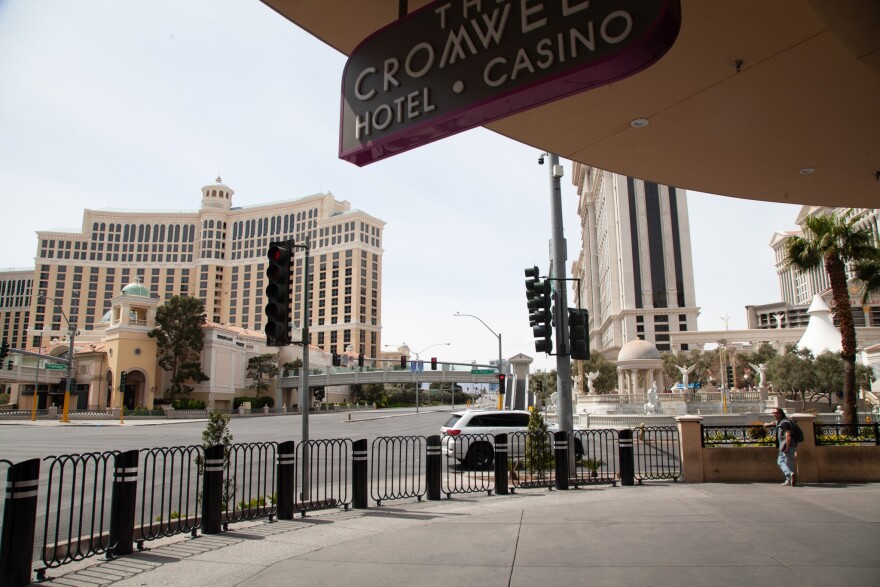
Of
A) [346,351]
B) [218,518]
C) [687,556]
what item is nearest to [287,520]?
[218,518]

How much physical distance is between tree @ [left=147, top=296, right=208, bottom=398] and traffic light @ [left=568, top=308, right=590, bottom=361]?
6444cm

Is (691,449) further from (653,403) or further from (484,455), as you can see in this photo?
(653,403)

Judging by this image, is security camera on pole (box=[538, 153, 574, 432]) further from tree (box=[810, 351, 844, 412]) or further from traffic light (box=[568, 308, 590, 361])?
tree (box=[810, 351, 844, 412])

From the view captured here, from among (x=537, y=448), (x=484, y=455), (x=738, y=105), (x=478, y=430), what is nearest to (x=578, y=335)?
(x=537, y=448)

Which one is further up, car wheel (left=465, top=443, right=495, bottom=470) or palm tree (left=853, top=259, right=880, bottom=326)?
palm tree (left=853, top=259, right=880, bottom=326)

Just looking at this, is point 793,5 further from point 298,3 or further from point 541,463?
point 541,463

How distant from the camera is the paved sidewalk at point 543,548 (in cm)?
600

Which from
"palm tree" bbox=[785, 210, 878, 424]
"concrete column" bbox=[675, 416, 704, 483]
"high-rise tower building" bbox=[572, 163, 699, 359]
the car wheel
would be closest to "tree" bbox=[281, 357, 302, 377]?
"high-rise tower building" bbox=[572, 163, 699, 359]

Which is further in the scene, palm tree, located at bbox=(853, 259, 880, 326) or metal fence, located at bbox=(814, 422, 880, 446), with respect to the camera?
palm tree, located at bbox=(853, 259, 880, 326)

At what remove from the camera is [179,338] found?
2776 inches

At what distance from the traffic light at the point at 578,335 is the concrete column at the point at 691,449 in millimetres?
2668

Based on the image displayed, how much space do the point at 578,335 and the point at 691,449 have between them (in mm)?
3459

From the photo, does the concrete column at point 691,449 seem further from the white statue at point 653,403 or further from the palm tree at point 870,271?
the white statue at point 653,403

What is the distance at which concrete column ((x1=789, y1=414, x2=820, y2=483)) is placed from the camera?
40.5 feet
